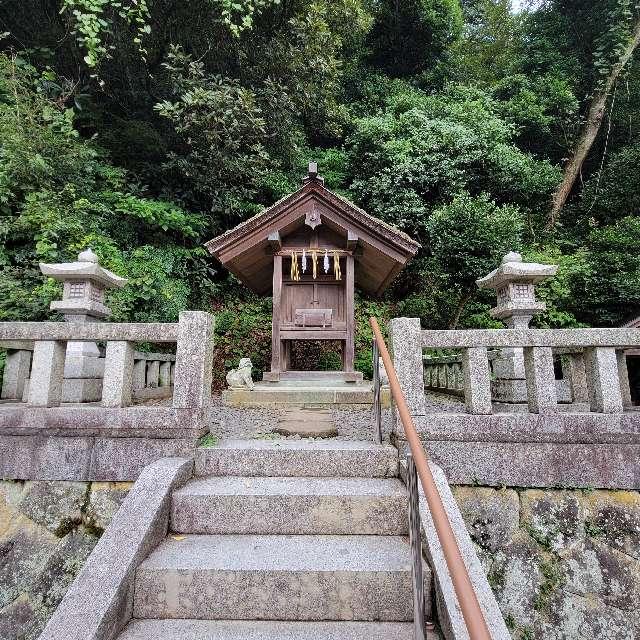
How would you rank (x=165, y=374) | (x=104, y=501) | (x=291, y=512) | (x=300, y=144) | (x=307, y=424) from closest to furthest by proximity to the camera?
(x=291, y=512) → (x=104, y=501) → (x=307, y=424) → (x=165, y=374) → (x=300, y=144)

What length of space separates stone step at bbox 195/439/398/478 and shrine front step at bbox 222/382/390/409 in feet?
9.75

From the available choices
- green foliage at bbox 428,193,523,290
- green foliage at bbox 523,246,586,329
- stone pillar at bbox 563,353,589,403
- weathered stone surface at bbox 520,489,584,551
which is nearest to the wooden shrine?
green foliage at bbox 428,193,523,290

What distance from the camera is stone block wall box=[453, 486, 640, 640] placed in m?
2.88

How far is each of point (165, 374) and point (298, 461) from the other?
495 centimetres

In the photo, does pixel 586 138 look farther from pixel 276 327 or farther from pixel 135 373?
pixel 135 373

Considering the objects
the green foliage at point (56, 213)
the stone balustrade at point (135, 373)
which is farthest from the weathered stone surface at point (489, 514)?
the green foliage at point (56, 213)

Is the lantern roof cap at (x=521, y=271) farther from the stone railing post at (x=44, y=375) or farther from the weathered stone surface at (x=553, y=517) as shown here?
the stone railing post at (x=44, y=375)

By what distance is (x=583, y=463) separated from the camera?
10.9 ft

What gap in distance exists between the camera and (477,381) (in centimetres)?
351

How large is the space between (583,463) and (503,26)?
24.9 metres

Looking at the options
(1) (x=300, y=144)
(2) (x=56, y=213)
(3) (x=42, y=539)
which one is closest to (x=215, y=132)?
(2) (x=56, y=213)

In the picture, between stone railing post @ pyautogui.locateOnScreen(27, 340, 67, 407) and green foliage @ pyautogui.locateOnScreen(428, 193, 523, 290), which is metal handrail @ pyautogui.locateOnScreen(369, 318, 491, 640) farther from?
green foliage @ pyautogui.locateOnScreen(428, 193, 523, 290)

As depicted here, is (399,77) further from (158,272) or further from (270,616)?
(270,616)

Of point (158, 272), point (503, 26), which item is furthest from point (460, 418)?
point (503, 26)
